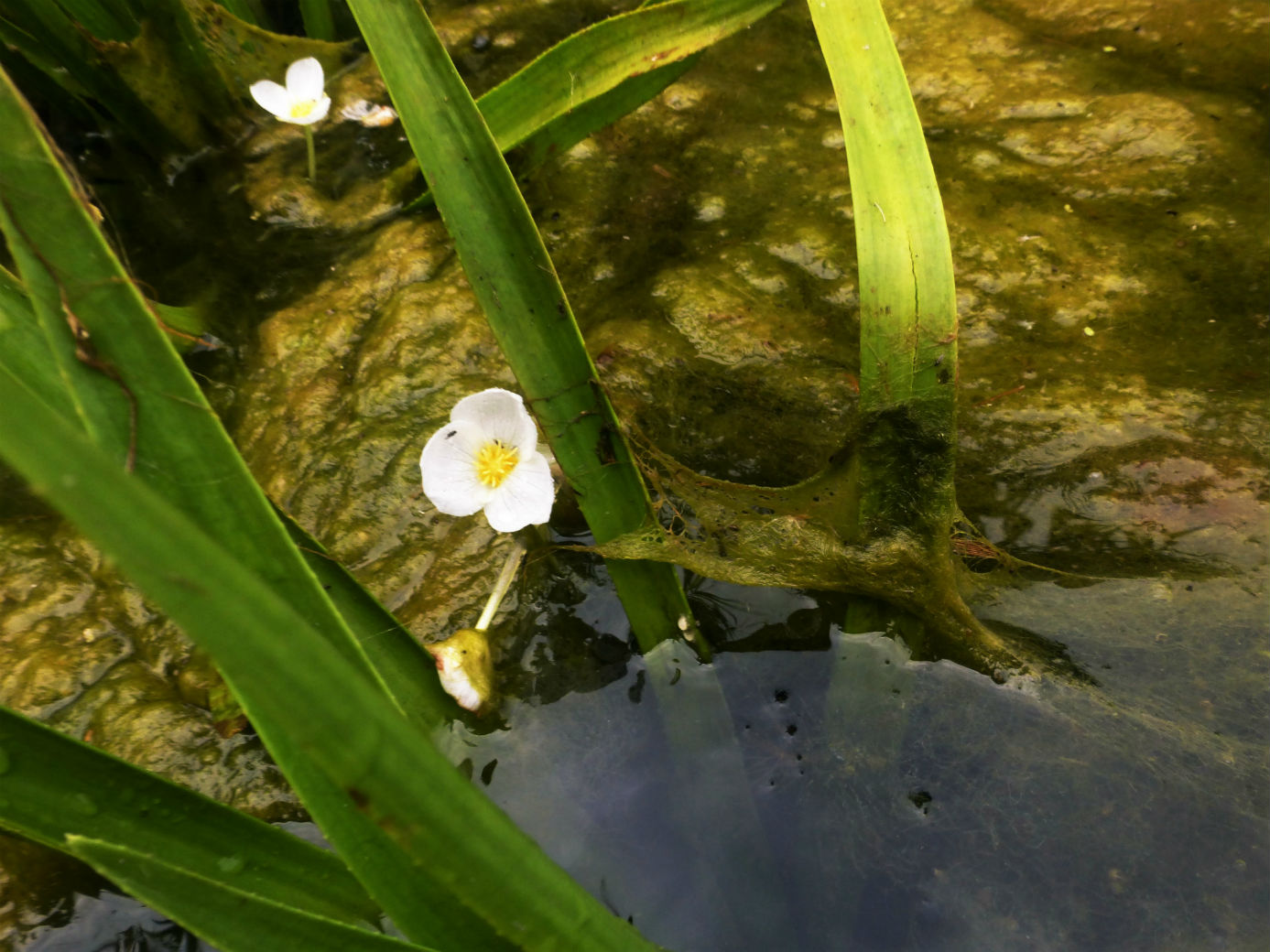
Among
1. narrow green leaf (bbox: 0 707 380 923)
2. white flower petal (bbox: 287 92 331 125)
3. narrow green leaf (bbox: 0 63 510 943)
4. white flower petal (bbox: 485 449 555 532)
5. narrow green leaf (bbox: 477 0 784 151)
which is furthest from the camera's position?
white flower petal (bbox: 287 92 331 125)

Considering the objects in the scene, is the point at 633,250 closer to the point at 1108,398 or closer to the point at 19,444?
the point at 1108,398

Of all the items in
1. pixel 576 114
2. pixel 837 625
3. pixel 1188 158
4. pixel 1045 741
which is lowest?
pixel 1045 741

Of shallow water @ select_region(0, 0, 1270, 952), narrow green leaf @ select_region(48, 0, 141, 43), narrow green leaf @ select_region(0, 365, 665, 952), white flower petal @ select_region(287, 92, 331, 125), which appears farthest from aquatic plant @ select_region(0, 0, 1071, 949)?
narrow green leaf @ select_region(48, 0, 141, 43)

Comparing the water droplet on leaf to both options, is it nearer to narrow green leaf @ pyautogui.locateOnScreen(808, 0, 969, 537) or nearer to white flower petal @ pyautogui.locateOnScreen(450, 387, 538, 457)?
white flower petal @ pyautogui.locateOnScreen(450, 387, 538, 457)

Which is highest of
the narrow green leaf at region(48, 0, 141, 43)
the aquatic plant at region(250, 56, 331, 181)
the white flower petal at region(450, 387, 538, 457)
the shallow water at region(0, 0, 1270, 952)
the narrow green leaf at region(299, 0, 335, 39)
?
the narrow green leaf at region(48, 0, 141, 43)

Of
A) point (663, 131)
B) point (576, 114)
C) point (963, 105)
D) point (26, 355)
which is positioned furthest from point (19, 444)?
point (963, 105)

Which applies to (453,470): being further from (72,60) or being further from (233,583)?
(72,60)
